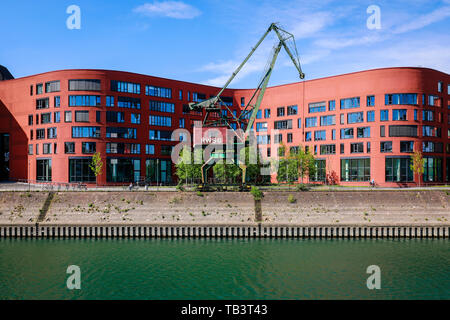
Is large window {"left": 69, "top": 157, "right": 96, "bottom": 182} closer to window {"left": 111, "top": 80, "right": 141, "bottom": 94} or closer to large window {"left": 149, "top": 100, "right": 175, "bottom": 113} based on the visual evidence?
window {"left": 111, "top": 80, "right": 141, "bottom": 94}

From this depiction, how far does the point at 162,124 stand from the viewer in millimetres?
83062

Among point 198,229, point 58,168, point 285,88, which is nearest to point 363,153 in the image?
point 285,88

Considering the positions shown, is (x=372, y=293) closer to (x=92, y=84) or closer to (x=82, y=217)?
(x=82, y=217)

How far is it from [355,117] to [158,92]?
4135cm

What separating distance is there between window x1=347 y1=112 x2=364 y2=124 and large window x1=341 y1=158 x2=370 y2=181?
25.8 ft

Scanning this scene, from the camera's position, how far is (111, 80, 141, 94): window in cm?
7583

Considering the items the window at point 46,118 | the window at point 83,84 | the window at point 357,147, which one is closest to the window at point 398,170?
the window at point 357,147

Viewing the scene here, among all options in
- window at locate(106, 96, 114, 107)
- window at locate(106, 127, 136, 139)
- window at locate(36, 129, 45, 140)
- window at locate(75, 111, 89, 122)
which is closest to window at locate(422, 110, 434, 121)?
window at locate(106, 127, 136, 139)

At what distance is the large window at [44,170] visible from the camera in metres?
75.2

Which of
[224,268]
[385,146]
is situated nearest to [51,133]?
[224,268]

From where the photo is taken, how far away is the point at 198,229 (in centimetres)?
4528

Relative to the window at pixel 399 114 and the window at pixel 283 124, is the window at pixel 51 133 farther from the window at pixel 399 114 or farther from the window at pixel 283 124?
the window at pixel 399 114
